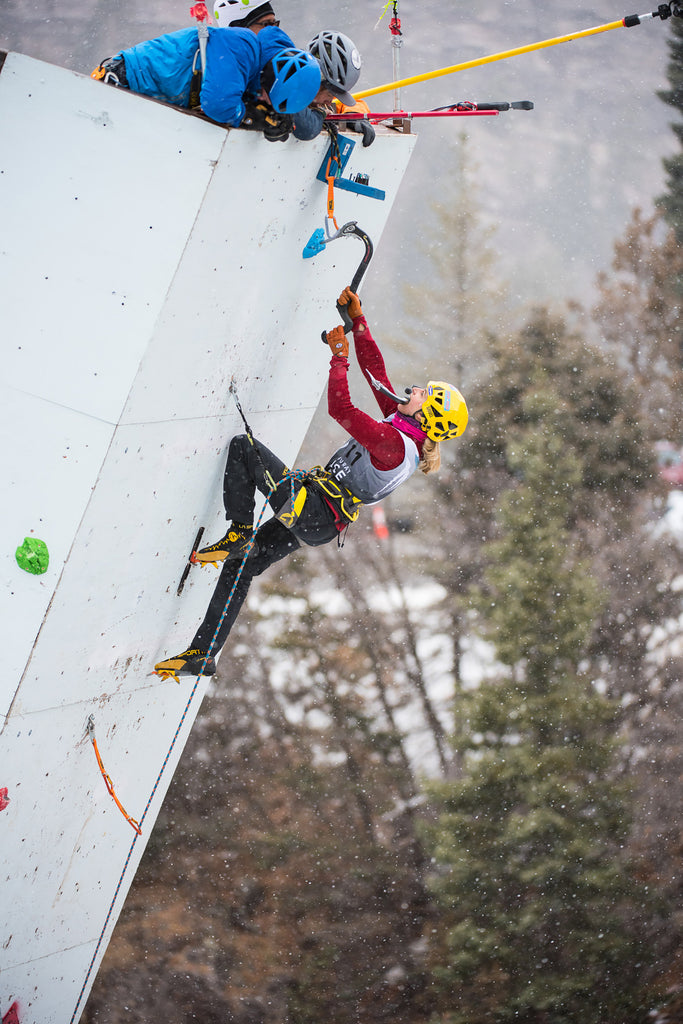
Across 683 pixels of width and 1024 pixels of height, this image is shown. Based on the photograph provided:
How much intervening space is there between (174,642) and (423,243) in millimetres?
7374

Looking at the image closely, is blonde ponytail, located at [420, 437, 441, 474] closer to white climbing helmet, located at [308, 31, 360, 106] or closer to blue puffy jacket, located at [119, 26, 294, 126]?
white climbing helmet, located at [308, 31, 360, 106]

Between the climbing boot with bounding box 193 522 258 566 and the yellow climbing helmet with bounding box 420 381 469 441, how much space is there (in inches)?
38.2

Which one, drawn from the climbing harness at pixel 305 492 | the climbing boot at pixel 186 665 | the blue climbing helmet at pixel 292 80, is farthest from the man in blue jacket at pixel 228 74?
the climbing boot at pixel 186 665

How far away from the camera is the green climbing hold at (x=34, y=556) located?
3424 millimetres

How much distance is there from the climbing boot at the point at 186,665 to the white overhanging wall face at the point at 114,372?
102 mm

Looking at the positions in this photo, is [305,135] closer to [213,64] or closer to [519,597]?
[213,64]

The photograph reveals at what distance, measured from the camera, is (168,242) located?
10.3ft

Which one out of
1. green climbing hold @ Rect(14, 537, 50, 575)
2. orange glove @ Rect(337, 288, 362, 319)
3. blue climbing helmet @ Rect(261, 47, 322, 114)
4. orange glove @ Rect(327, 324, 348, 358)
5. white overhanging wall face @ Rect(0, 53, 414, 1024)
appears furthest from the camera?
orange glove @ Rect(337, 288, 362, 319)

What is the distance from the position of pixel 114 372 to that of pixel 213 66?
3.58ft

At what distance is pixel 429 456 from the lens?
4.43 meters

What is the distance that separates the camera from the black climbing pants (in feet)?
14.2

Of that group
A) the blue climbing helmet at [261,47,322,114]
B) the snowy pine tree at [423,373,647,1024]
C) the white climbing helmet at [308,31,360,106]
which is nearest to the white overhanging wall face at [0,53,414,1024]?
the blue climbing helmet at [261,47,322,114]

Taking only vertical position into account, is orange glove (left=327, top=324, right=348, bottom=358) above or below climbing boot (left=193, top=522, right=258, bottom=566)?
above

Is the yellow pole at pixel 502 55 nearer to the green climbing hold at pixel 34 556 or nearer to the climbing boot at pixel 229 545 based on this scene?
the climbing boot at pixel 229 545
